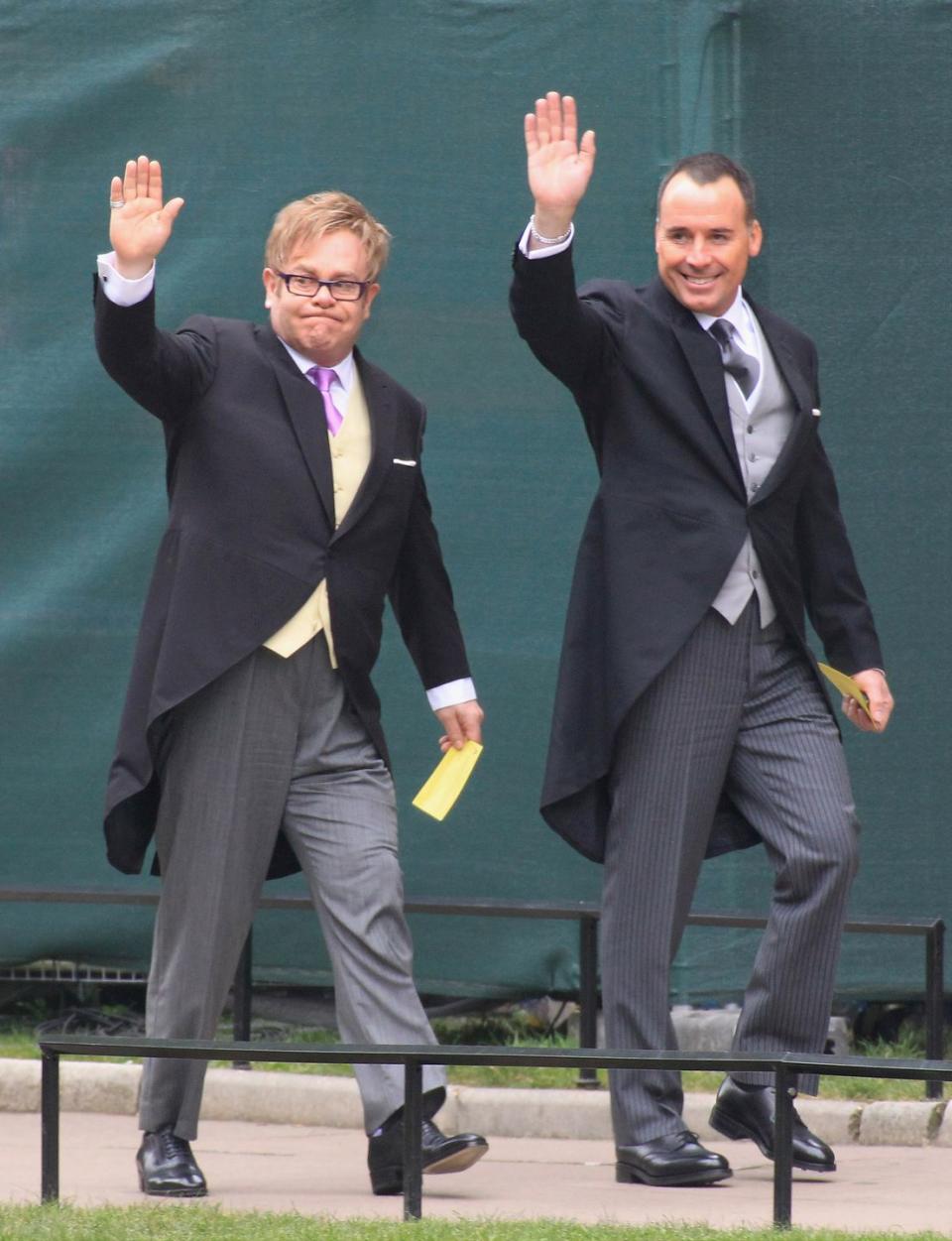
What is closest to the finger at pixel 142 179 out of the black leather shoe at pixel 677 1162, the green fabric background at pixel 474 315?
the green fabric background at pixel 474 315

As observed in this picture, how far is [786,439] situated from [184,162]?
2102mm

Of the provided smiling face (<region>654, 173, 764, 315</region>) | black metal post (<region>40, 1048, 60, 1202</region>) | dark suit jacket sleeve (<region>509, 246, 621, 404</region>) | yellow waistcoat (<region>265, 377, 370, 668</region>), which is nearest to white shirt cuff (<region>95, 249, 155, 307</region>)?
yellow waistcoat (<region>265, 377, 370, 668</region>)

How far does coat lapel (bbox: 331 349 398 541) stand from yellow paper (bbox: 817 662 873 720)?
93 centimetres

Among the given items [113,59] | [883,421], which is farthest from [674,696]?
[113,59]

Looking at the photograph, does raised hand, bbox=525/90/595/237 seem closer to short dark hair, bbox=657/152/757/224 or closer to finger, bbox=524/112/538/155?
finger, bbox=524/112/538/155

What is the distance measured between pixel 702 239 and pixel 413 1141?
1.76 metres

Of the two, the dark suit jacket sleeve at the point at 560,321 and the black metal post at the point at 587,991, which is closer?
the dark suit jacket sleeve at the point at 560,321

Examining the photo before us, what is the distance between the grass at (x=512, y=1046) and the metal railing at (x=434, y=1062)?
1.37m

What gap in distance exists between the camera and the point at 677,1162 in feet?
14.1

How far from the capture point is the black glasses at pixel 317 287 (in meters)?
4.43

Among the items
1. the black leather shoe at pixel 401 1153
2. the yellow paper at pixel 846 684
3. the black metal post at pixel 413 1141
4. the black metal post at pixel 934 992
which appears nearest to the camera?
the black metal post at pixel 413 1141

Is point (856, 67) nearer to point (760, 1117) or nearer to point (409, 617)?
point (409, 617)

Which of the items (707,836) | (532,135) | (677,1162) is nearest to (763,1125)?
(677,1162)

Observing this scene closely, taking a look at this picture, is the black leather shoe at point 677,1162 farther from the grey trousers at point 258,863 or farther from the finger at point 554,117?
the finger at point 554,117
